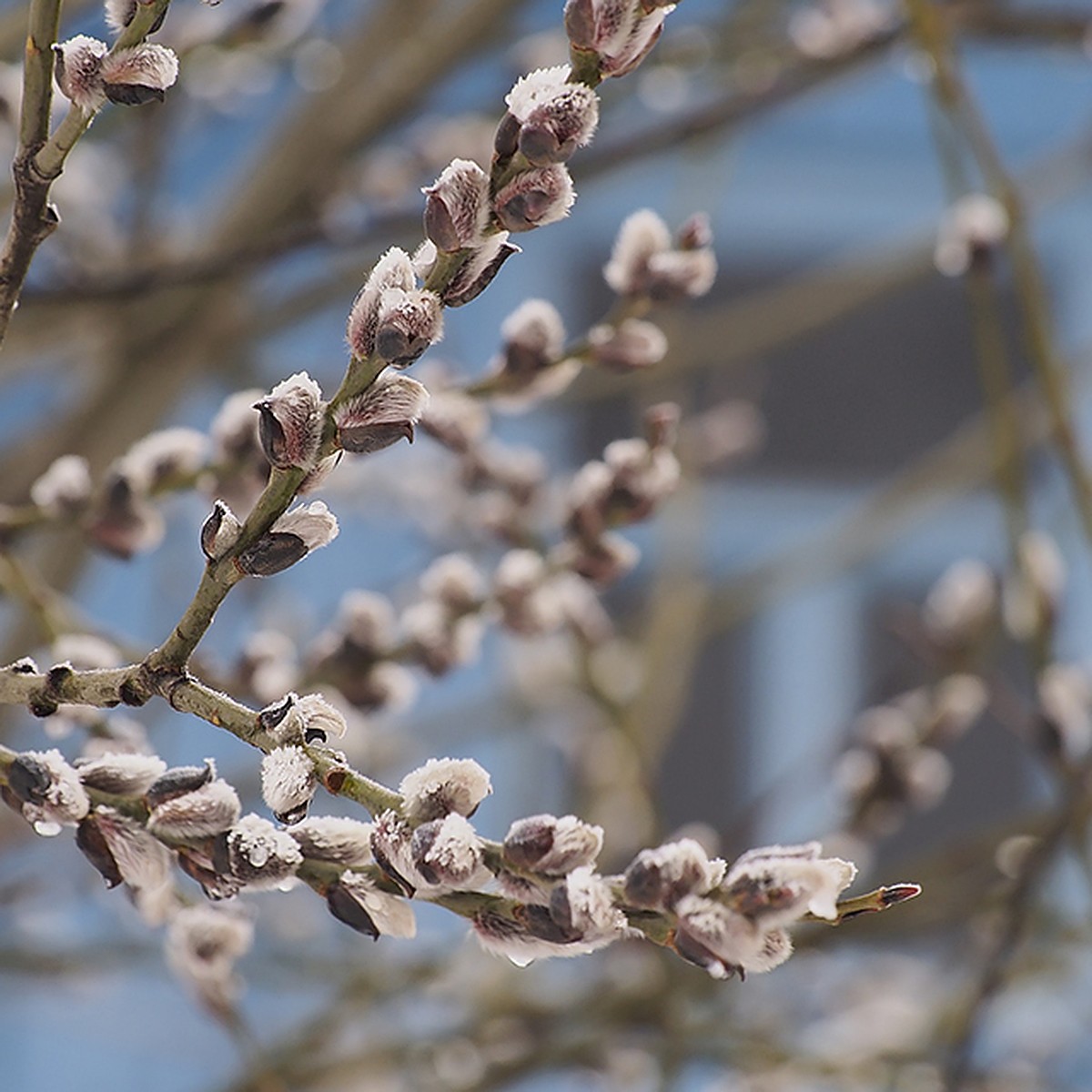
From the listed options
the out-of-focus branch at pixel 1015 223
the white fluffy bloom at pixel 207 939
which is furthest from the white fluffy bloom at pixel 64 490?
the out-of-focus branch at pixel 1015 223

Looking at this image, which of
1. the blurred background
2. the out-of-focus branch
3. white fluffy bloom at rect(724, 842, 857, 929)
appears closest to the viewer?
white fluffy bloom at rect(724, 842, 857, 929)

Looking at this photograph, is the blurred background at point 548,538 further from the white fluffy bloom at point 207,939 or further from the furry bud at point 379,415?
the furry bud at point 379,415

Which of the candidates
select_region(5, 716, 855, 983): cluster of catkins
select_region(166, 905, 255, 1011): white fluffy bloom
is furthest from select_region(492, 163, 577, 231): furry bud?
select_region(166, 905, 255, 1011): white fluffy bloom

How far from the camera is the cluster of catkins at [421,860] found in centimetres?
30

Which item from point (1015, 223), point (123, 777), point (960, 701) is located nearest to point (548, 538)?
point (960, 701)

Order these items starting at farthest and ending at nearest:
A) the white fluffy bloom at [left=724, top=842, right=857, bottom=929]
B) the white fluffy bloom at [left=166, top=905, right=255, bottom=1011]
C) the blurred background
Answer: the blurred background, the white fluffy bloom at [left=166, top=905, right=255, bottom=1011], the white fluffy bloom at [left=724, top=842, right=857, bottom=929]

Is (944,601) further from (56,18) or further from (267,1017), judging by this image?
(267,1017)

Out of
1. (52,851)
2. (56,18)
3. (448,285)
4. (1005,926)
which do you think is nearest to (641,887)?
(448,285)

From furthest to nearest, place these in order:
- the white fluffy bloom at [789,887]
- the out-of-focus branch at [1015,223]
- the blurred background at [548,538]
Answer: the blurred background at [548,538], the out-of-focus branch at [1015,223], the white fluffy bloom at [789,887]

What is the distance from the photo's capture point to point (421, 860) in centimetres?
32

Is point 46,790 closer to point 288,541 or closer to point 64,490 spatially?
point 288,541

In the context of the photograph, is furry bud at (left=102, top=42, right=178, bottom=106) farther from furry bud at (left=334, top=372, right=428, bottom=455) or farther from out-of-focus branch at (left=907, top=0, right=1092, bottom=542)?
out-of-focus branch at (left=907, top=0, right=1092, bottom=542)

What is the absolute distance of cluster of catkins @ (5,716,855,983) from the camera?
30cm

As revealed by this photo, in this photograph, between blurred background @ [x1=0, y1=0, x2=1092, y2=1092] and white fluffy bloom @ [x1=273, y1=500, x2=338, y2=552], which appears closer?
white fluffy bloom @ [x1=273, y1=500, x2=338, y2=552]
